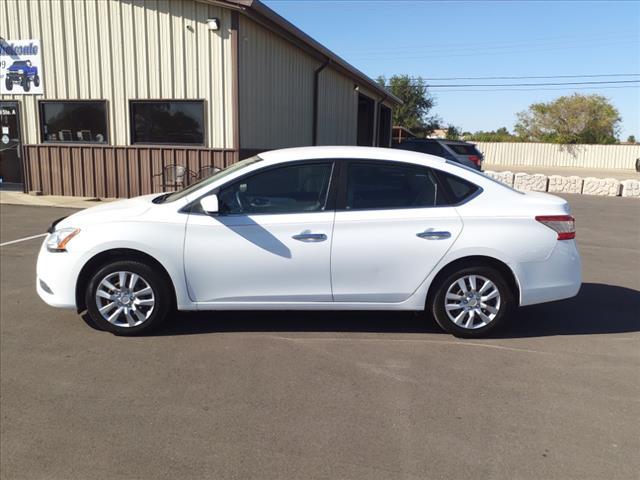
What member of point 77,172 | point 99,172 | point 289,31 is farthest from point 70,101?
point 289,31

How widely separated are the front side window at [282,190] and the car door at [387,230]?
8.0 inches

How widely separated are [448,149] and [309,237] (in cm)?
1310

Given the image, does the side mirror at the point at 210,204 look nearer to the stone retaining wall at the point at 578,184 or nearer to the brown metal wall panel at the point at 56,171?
the brown metal wall panel at the point at 56,171

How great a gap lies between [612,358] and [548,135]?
64.6 metres

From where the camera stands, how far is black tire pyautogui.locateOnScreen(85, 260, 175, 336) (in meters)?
4.46

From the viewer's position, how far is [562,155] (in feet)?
166

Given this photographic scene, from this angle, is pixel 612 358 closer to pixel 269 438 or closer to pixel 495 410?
pixel 495 410

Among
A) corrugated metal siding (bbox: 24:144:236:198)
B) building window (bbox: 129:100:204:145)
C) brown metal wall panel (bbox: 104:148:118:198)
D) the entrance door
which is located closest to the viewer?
building window (bbox: 129:100:204:145)

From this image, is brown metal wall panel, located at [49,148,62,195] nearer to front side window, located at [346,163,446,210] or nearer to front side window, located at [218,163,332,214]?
front side window, located at [218,163,332,214]

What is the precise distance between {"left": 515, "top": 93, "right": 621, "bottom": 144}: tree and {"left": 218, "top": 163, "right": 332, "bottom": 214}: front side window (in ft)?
195

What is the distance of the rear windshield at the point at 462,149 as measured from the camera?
17234 mm

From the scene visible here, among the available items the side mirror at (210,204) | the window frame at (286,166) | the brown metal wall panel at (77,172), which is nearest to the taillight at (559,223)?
the window frame at (286,166)

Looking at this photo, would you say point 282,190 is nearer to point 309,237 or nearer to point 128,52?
point 309,237

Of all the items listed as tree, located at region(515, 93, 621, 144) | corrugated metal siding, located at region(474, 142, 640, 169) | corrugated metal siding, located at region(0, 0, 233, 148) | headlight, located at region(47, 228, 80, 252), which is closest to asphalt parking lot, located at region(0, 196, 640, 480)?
headlight, located at region(47, 228, 80, 252)
